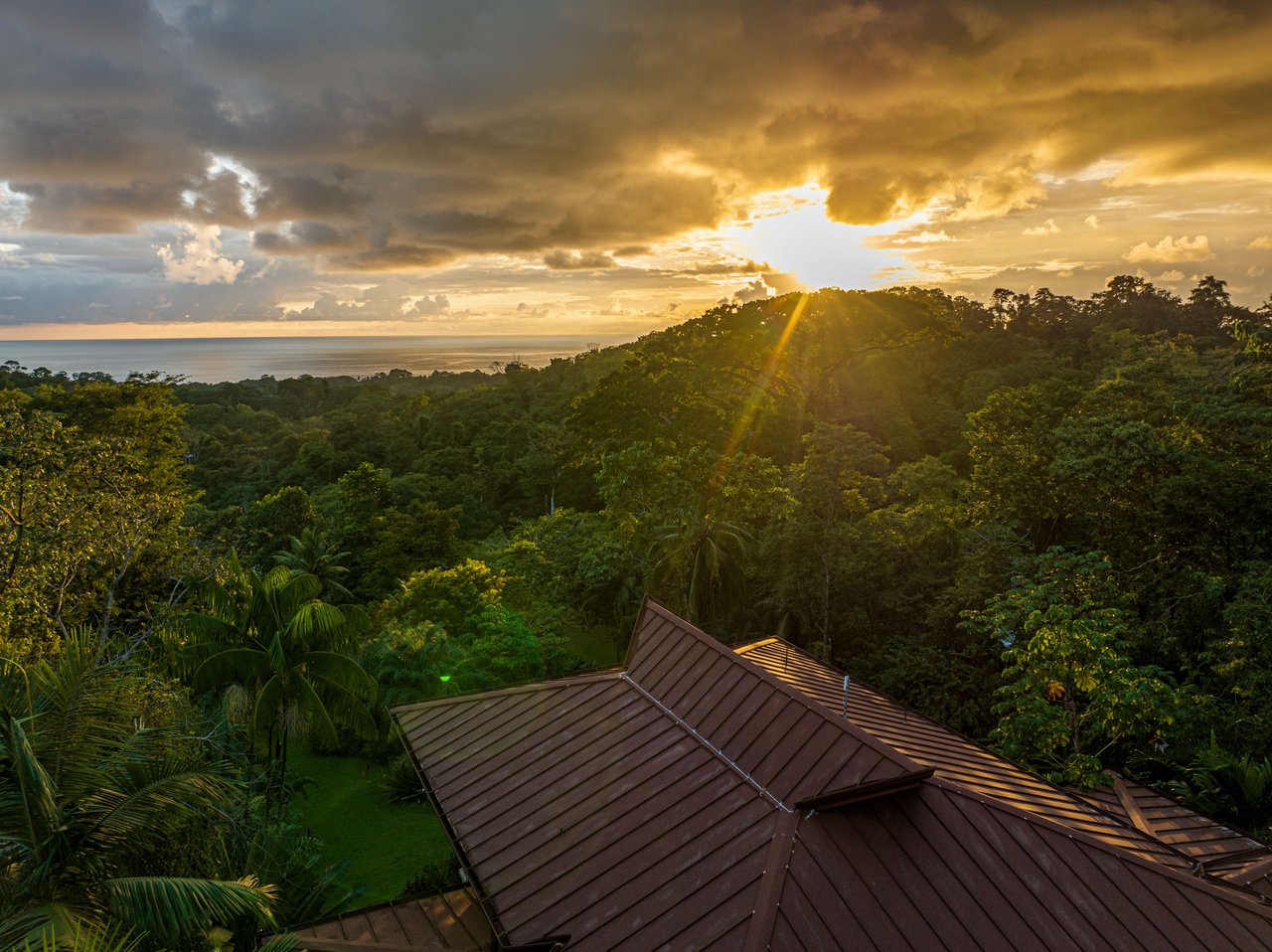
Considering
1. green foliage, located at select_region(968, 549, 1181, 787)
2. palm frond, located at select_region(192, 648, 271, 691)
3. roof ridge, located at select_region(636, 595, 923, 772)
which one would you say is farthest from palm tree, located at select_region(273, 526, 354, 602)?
green foliage, located at select_region(968, 549, 1181, 787)

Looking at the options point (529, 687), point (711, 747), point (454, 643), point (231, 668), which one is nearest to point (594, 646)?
point (454, 643)

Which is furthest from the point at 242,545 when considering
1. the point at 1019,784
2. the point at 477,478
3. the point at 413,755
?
the point at 1019,784

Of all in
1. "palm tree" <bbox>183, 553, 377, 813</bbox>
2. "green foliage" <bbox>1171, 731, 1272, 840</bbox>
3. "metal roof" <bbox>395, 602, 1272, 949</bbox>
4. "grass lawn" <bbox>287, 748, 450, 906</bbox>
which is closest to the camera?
"metal roof" <bbox>395, 602, 1272, 949</bbox>

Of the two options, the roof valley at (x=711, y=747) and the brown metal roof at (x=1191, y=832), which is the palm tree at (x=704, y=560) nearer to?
the roof valley at (x=711, y=747)

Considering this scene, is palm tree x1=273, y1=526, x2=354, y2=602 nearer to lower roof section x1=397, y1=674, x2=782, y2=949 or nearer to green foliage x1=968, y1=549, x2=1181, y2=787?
lower roof section x1=397, y1=674, x2=782, y2=949

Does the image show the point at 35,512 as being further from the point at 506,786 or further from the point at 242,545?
the point at 242,545

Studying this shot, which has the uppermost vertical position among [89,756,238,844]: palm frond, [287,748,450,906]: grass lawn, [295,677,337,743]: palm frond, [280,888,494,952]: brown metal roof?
[89,756,238,844]: palm frond

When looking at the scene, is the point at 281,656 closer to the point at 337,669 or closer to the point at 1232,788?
the point at 337,669
